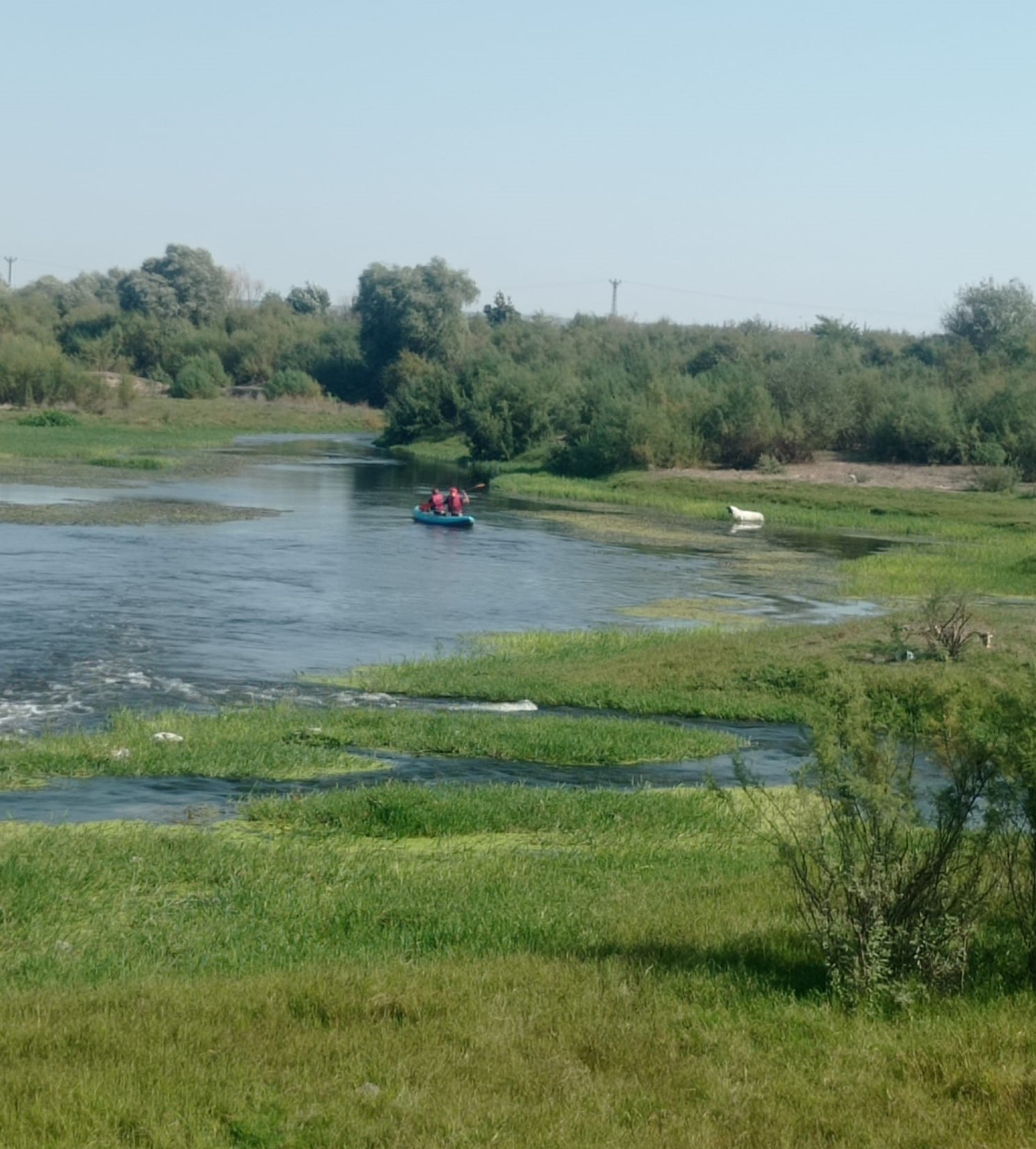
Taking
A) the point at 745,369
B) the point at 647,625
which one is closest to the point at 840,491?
the point at 745,369

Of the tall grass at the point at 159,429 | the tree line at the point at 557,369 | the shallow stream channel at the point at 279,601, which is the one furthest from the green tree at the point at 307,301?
the shallow stream channel at the point at 279,601

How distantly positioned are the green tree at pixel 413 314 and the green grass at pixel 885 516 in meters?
49.4

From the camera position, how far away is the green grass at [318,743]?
16.3m

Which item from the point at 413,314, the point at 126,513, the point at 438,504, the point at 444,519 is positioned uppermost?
the point at 413,314

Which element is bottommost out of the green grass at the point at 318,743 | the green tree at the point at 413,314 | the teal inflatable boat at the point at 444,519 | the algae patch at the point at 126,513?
the green grass at the point at 318,743

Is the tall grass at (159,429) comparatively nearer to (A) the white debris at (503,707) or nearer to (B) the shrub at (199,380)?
(B) the shrub at (199,380)

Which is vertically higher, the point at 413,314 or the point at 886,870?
the point at 413,314

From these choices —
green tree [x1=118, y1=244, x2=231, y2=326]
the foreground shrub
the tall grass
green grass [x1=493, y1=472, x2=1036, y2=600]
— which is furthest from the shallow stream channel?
green tree [x1=118, y1=244, x2=231, y2=326]

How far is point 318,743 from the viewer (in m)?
17.8

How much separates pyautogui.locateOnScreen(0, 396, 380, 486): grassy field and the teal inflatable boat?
15.4m

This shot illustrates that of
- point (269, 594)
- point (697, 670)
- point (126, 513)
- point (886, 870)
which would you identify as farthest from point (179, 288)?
point (886, 870)

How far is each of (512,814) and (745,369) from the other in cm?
6299

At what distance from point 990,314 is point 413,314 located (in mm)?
41404

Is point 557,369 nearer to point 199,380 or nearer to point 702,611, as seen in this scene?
point 199,380
